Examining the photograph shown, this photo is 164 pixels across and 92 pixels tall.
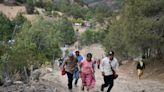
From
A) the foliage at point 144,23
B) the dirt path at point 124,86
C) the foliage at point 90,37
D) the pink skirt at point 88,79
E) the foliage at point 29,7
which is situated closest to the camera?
the pink skirt at point 88,79

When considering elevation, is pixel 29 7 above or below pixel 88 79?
below

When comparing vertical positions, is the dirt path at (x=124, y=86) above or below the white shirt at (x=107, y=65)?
below

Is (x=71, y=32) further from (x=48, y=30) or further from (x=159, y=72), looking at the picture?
(x=159, y=72)

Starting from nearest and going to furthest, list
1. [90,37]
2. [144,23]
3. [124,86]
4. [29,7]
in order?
[124,86], [144,23], [90,37], [29,7]

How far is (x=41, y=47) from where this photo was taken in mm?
59500

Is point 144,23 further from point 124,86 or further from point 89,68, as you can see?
point 89,68

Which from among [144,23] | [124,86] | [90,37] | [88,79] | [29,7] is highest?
[144,23]

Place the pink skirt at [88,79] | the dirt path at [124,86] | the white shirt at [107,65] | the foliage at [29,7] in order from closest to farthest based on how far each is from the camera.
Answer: the white shirt at [107,65] < the pink skirt at [88,79] < the dirt path at [124,86] < the foliage at [29,7]

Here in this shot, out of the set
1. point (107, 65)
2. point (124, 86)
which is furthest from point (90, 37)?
point (107, 65)

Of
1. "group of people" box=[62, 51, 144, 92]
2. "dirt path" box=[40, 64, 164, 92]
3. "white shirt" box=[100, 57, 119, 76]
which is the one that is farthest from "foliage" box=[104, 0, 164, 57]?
"white shirt" box=[100, 57, 119, 76]

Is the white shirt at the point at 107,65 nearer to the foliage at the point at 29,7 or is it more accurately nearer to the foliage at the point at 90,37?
the foliage at the point at 90,37

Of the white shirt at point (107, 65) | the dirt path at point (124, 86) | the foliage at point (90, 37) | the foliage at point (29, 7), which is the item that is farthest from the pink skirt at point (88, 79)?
the foliage at point (29, 7)

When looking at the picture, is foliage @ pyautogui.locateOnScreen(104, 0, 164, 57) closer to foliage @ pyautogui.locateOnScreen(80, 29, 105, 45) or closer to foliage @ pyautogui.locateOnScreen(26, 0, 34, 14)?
foliage @ pyautogui.locateOnScreen(80, 29, 105, 45)

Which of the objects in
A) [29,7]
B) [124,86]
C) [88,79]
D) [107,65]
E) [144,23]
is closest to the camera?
[107,65]
